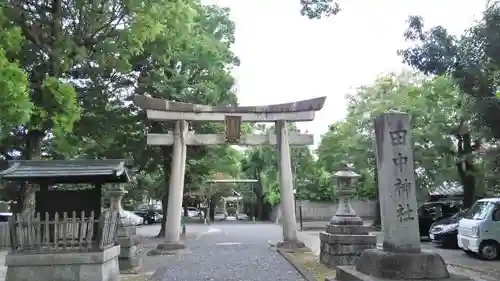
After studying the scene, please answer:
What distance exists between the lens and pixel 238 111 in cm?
1964

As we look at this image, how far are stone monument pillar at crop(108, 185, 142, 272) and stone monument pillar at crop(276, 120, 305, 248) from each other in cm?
656

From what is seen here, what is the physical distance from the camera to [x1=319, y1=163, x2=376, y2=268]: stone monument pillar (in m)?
13.0

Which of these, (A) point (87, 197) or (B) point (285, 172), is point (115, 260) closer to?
(A) point (87, 197)

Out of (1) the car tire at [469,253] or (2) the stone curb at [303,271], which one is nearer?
(2) the stone curb at [303,271]

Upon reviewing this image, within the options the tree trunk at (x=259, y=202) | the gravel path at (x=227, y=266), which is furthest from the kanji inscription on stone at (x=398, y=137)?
the tree trunk at (x=259, y=202)

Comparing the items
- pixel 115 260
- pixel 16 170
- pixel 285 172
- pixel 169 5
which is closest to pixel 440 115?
pixel 285 172

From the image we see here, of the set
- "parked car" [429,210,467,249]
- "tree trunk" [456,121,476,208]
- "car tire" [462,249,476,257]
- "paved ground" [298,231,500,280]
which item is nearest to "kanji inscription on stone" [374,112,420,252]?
"paved ground" [298,231,500,280]

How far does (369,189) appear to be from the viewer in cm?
3259

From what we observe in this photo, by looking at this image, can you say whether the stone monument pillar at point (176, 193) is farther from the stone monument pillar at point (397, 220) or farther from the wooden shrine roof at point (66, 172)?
the stone monument pillar at point (397, 220)

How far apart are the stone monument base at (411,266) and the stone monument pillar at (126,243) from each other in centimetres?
741

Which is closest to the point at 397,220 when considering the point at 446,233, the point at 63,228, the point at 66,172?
the point at 63,228

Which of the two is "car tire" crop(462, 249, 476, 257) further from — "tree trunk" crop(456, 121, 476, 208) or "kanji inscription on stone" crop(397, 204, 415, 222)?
"kanji inscription on stone" crop(397, 204, 415, 222)

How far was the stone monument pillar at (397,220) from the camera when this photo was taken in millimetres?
7320

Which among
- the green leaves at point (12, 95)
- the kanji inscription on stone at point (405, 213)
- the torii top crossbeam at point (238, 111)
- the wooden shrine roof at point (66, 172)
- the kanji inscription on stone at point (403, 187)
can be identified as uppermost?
the torii top crossbeam at point (238, 111)
